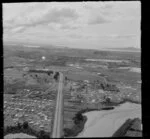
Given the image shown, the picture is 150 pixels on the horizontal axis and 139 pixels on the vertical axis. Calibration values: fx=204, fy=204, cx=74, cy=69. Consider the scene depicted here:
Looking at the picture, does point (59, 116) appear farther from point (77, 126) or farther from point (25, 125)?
point (25, 125)

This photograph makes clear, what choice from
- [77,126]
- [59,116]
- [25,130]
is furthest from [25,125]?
[77,126]

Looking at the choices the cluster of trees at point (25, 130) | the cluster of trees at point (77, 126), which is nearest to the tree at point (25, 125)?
the cluster of trees at point (25, 130)

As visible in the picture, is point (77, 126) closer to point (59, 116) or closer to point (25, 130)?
point (59, 116)

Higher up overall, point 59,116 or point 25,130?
point 59,116

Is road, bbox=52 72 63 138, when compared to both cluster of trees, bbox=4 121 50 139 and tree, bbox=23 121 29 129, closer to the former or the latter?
cluster of trees, bbox=4 121 50 139

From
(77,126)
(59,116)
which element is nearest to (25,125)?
(59,116)

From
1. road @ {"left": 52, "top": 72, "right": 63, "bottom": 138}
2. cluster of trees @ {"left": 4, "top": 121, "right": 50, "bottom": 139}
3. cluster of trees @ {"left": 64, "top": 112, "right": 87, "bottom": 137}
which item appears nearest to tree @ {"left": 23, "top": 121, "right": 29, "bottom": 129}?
cluster of trees @ {"left": 4, "top": 121, "right": 50, "bottom": 139}

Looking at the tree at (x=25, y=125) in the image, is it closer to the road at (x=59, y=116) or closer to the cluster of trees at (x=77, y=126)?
the road at (x=59, y=116)
